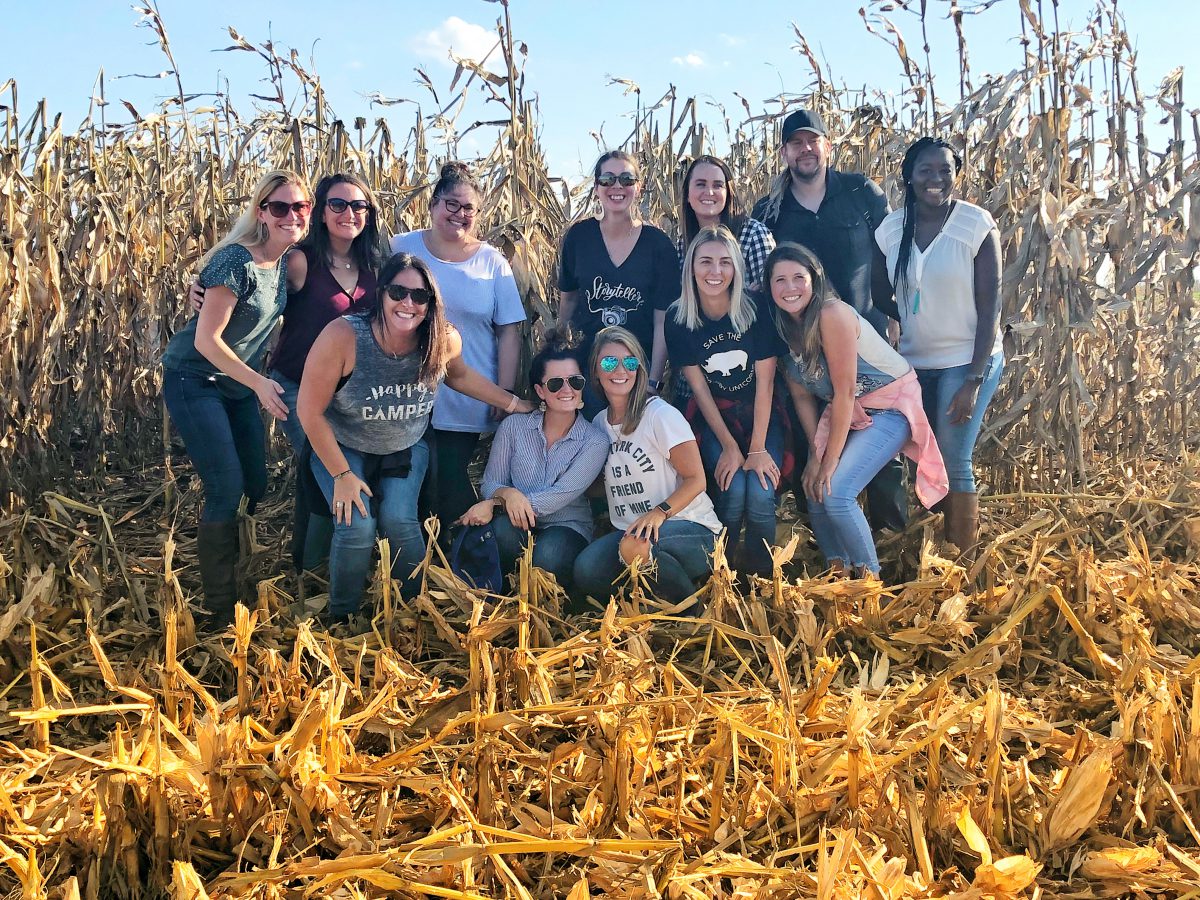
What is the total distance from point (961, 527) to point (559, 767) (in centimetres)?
206

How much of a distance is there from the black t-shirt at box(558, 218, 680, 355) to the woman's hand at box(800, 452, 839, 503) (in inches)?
30.4

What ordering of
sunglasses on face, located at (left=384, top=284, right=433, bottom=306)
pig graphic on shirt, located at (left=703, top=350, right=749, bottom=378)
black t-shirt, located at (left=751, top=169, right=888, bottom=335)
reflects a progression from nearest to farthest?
sunglasses on face, located at (left=384, top=284, right=433, bottom=306)
pig graphic on shirt, located at (left=703, top=350, right=749, bottom=378)
black t-shirt, located at (left=751, top=169, right=888, bottom=335)

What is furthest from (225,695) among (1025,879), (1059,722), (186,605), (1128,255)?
(1128,255)

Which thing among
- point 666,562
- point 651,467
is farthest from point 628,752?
point 651,467

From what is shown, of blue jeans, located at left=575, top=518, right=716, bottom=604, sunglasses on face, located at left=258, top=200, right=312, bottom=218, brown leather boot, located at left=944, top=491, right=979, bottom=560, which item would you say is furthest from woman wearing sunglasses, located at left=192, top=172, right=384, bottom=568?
brown leather boot, located at left=944, top=491, right=979, bottom=560

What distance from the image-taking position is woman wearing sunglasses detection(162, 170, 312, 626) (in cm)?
308

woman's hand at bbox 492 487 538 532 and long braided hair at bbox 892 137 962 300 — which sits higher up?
long braided hair at bbox 892 137 962 300

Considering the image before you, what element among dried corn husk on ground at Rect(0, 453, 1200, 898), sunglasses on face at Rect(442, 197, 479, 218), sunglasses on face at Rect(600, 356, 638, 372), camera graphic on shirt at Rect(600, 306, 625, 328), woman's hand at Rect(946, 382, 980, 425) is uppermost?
sunglasses on face at Rect(442, 197, 479, 218)

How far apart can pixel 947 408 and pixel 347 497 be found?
216 centimetres

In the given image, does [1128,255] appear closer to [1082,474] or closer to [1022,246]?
[1022,246]

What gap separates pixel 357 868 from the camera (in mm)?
→ 1805

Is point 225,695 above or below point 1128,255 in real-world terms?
below

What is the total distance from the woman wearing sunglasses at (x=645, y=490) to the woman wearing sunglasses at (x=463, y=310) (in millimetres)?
401

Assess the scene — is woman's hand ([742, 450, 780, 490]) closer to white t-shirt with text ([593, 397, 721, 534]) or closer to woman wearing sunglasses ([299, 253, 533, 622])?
white t-shirt with text ([593, 397, 721, 534])
